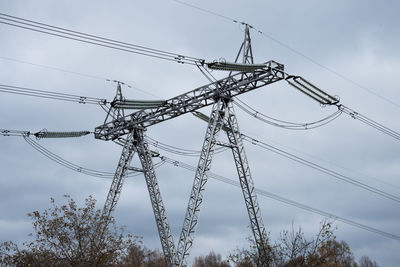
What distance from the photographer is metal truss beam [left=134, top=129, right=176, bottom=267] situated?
3397 centimetres

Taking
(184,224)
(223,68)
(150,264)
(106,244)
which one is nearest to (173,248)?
(184,224)

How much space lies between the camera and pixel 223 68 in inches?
1113

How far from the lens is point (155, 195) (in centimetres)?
3553

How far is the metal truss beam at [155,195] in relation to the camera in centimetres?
3397

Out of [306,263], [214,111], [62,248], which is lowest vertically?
[306,263]

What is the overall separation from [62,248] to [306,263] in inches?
564

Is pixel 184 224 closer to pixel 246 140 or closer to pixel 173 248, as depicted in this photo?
pixel 173 248

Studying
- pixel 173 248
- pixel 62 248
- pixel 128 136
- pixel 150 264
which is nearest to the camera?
pixel 62 248

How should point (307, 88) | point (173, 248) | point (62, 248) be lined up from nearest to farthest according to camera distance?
1. point (62, 248)
2. point (307, 88)
3. point (173, 248)

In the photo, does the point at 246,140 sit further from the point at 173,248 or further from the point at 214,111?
the point at 173,248

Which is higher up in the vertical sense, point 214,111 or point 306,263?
point 214,111

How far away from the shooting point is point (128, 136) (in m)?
36.9

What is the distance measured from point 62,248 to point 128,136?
1252cm

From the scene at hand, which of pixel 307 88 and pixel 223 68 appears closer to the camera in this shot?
pixel 223 68
